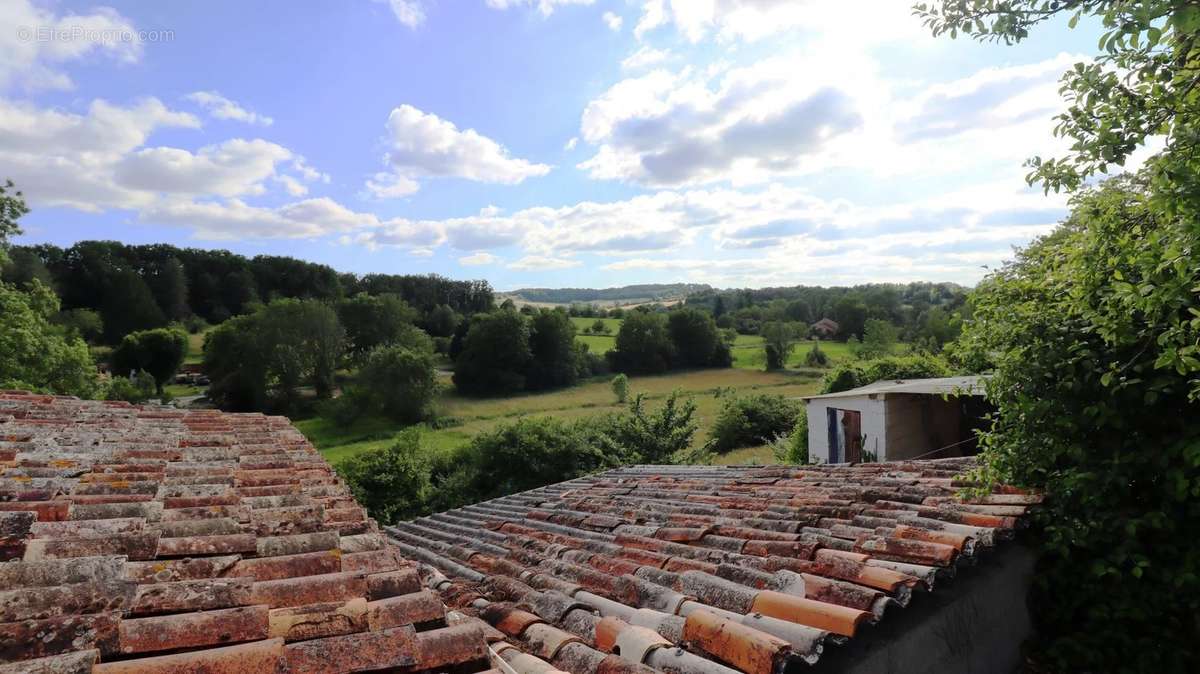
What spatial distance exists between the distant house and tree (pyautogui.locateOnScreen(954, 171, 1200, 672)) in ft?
238

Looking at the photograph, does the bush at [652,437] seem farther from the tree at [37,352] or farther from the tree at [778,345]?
the tree at [778,345]

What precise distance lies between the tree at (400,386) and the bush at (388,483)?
2011cm

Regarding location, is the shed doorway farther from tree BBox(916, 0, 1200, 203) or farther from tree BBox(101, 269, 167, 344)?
tree BBox(101, 269, 167, 344)

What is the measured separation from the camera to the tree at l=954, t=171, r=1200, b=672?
11.4 feet

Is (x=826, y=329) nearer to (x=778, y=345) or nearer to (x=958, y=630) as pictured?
(x=778, y=345)

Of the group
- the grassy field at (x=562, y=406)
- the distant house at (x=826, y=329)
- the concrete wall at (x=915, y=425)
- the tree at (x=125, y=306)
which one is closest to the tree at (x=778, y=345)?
the grassy field at (x=562, y=406)

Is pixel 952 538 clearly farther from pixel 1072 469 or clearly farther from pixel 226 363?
pixel 226 363

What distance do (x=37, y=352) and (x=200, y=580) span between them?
24153 millimetres

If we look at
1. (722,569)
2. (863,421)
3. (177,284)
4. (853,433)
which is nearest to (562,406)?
(853,433)

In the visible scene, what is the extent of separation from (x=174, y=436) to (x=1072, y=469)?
744cm

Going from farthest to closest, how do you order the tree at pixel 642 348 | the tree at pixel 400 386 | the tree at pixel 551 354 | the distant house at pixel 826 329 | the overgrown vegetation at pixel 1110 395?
the distant house at pixel 826 329
the tree at pixel 642 348
the tree at pixel 551 354
the tree at pixel 400 386
the overgrown vegetation at pixel 1110 395

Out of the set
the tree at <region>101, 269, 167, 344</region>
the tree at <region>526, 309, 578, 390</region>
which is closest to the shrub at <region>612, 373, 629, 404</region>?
the tree at <region>526, 309, 578, 390</region>

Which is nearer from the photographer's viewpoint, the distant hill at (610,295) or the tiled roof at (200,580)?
the tiled roof at (200,580)

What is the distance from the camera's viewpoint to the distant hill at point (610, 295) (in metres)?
137
